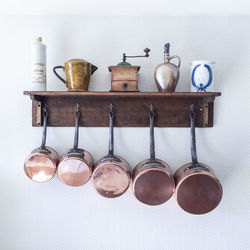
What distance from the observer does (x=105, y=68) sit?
4.33 feet

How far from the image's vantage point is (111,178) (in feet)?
3.98

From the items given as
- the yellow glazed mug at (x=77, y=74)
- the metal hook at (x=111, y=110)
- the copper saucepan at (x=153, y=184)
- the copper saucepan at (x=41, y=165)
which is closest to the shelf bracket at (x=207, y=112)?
the copper saucepan at (x=153, y=184)

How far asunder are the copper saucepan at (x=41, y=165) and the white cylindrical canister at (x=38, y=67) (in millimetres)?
249

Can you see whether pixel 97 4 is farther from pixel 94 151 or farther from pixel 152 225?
pixel 152 225

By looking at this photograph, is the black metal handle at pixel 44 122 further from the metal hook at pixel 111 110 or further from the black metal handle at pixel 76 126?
the metal hook at pixel 111 110

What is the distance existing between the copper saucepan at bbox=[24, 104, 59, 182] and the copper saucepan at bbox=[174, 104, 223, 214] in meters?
0.53

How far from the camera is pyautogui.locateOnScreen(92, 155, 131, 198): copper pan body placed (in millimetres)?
1207

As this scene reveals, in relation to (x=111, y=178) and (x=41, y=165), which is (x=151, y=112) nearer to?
(x=111, y=178)

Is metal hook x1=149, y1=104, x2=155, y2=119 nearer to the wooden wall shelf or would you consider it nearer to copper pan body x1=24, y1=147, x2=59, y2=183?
the wooden wall shelf

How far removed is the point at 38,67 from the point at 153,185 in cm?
67

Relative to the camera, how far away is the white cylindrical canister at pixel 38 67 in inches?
47.5

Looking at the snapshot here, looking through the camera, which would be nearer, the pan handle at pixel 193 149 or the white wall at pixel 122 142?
the pan handle at pixel 193 149

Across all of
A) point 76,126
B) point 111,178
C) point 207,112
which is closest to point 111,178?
point 111,178

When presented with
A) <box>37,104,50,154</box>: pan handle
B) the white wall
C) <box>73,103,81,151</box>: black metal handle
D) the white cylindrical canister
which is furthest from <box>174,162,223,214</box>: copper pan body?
the white cylindrical canister
